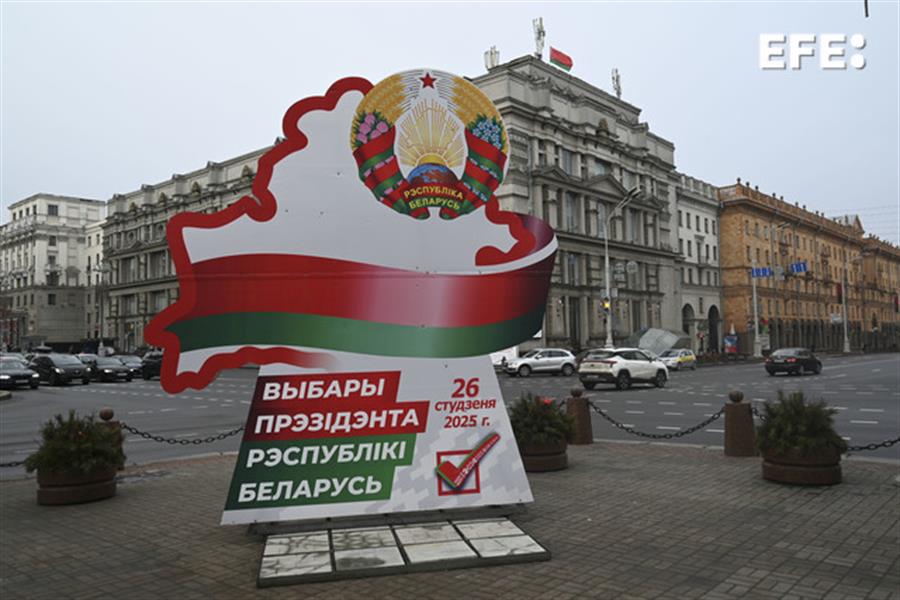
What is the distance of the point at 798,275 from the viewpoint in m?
85.6

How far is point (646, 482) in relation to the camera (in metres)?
8.65

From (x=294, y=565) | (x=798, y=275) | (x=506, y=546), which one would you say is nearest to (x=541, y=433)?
(x=506, y=546)

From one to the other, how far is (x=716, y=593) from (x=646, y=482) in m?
3.88

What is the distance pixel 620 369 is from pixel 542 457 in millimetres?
18295

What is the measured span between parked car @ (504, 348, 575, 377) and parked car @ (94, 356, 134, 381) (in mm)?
21792

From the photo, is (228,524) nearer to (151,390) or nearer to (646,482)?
(646,482)

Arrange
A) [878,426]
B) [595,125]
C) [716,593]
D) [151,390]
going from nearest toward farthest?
1. [716,593]
2. [878,426]
3. [151,390]
4. [595,125]

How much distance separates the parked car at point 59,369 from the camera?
1414 inches

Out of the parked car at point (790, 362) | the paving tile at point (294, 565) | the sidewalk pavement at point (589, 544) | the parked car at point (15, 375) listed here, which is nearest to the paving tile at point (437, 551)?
the sidewalk pavement at point (589, 544)

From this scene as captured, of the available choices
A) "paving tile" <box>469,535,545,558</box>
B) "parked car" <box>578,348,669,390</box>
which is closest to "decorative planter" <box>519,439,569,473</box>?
"paving tile" <box>469,535,545,558</box>

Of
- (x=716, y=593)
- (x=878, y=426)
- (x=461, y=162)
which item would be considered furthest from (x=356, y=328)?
(x=878, y=426)

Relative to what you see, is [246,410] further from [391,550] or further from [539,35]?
[539,35]

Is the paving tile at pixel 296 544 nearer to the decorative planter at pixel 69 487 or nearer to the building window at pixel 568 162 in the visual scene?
the decorative planter at pixel 69 487

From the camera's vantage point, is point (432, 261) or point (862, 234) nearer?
point (432, 261)
